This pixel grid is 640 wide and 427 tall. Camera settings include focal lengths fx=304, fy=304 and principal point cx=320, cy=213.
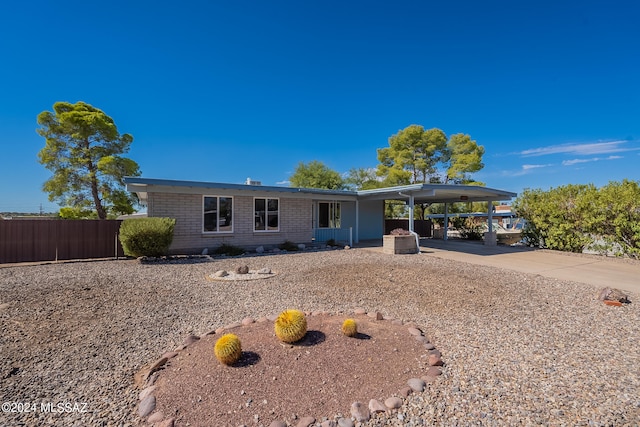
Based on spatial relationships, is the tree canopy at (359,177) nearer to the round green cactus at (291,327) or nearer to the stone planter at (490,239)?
the stone planter at (490,239)

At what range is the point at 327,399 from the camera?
8.49ft

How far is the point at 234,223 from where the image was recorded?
41.7 feet

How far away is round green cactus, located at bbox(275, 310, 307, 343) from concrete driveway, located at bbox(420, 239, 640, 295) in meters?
7.44

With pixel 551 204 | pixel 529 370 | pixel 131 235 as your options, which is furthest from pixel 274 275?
pixel 551 204

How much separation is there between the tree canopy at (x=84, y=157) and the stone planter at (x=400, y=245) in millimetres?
16485

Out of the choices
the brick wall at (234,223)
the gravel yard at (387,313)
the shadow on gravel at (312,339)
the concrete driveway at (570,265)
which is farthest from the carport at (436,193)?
the shadow on gravel at (312,339)

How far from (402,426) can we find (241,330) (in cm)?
237

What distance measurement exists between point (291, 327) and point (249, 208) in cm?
1012

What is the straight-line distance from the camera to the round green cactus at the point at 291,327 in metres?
3.39

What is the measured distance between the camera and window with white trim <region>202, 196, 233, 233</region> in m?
12.2

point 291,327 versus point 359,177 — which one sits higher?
point 359,177

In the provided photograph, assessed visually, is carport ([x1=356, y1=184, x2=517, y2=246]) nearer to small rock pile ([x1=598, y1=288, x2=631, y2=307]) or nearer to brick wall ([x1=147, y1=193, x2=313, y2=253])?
brick wall ([x1=147, y1=193, x2=313, y2=253])

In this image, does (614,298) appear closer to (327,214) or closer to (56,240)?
(327,214)

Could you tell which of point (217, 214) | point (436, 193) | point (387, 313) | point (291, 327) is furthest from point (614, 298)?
point (217, 214)
